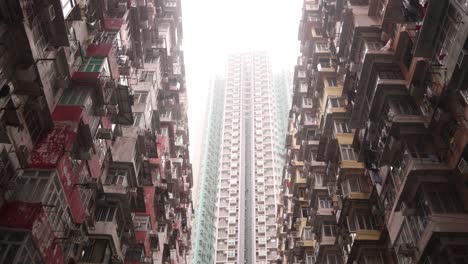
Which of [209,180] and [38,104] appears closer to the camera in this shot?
[38,104]

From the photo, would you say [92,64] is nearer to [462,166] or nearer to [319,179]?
[462,166]

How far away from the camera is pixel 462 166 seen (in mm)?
17641

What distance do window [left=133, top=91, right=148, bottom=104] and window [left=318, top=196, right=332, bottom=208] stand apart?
1525 cm

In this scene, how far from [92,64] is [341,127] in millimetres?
18213

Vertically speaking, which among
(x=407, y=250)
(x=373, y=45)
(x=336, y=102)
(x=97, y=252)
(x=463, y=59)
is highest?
(x=336, y=102)

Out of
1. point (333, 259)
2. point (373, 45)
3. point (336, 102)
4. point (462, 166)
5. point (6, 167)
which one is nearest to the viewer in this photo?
point (6, 167)

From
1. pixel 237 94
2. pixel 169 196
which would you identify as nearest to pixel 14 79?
pixel 169 196

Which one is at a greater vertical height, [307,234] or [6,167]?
[307,234]

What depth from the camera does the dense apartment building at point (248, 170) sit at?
7850 cm

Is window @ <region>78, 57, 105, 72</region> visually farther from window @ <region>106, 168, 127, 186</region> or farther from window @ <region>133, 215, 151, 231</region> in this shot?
window @ <region>133, 215, 151, 231</region>

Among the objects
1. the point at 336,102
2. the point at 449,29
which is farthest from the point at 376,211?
the point at 336,102

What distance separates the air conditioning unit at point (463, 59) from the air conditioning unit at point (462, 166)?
3.84 m

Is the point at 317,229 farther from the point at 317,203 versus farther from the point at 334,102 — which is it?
the point at 334,102

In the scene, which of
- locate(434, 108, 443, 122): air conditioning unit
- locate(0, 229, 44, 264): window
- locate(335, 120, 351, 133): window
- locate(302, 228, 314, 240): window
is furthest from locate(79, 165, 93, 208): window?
locate(302, 228, 314, 240): window
